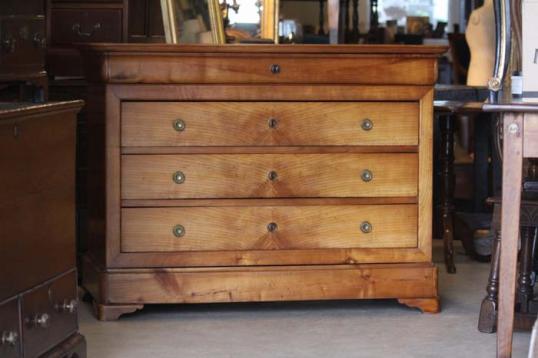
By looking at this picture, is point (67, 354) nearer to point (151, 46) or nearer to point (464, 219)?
point (151, 46)

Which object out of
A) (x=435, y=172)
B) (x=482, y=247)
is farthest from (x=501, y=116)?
(x=435, y=172)

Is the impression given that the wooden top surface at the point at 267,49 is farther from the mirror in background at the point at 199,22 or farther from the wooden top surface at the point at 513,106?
the wooden top surface at the point at 513,106

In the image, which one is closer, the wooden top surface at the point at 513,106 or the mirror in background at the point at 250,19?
the wooden top surface at the point at 513,106

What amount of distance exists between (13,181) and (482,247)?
3121 millimetres

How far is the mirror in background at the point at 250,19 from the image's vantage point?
16.1 feet

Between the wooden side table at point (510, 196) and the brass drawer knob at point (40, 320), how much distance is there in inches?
A: 55.4

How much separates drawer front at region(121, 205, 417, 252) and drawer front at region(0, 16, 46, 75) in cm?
65

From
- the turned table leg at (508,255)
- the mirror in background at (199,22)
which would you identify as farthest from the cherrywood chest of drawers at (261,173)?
the turned table leg at (508,255)

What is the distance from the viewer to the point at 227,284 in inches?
170

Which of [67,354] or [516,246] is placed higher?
[516,246]

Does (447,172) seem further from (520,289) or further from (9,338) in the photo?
(9,338)

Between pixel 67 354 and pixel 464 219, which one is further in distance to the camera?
pixel 464 219

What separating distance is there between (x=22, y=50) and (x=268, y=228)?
1112 millimetres

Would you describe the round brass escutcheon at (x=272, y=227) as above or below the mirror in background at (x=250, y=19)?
below
